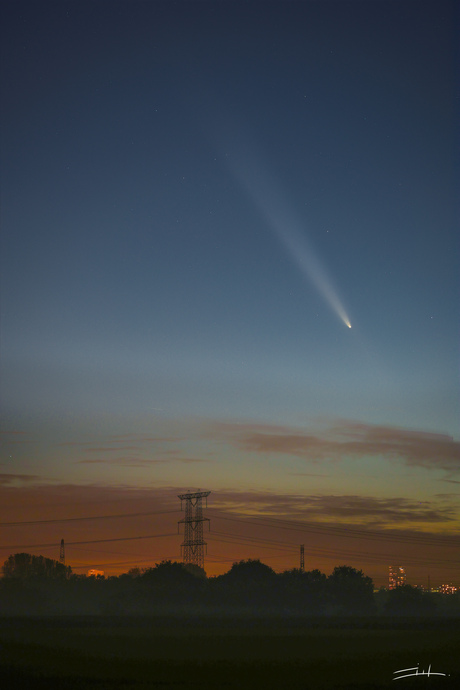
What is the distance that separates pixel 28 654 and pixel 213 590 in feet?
361

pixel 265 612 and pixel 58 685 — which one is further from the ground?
pixel 58 685

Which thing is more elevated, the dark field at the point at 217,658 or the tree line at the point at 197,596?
the dark field at the point at 217,658

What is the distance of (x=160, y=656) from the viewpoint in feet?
235

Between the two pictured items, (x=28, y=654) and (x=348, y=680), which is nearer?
(x=348, y=680)

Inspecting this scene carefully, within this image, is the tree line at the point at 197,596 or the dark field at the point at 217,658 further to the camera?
the tree line at the point at 197,596

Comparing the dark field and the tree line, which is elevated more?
the dark field

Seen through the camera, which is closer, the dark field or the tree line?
the dark field

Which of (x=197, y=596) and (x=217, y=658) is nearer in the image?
(x=217, y=658)

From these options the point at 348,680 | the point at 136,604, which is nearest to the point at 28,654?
the point at 348,680

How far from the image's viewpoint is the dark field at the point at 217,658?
171 feet

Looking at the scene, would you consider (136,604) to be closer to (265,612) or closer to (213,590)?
(213,590)

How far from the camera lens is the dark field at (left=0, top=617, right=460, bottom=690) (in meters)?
52.2

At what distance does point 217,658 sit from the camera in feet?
230

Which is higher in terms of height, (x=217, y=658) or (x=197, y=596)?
(x=217, y=658)
